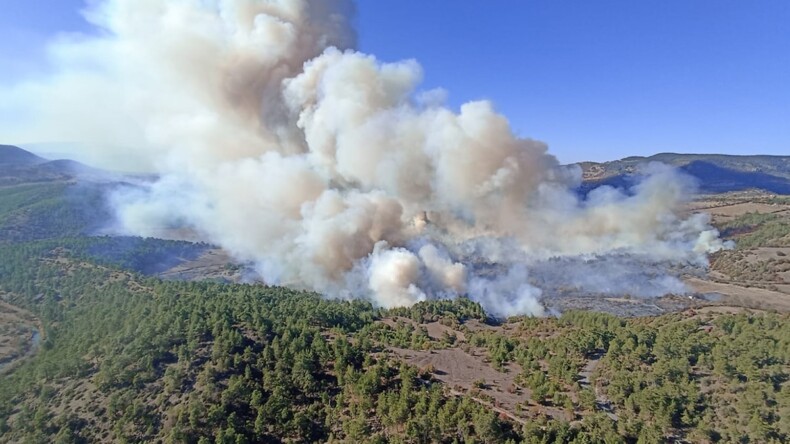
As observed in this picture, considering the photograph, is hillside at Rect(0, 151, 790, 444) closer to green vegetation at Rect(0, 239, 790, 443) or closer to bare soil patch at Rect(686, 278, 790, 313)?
green vegetation at Rect(0, 239, 790, 443)

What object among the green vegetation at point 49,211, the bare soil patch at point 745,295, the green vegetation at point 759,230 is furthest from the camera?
the green vegetation at point 49,211

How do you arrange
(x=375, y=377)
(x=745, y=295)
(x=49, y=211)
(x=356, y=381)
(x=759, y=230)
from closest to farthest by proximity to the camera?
(x=375, y=377), (x=356, y=381), (x=745, y=295), (x=759, y=230), (x=49, y=211)

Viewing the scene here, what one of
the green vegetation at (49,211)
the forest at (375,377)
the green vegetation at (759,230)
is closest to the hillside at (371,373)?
the forest at (375,377)

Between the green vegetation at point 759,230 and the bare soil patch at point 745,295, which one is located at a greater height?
the green vegetation at point 759,230

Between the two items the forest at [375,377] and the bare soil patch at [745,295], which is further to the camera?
the bare soil patch at [745,295]

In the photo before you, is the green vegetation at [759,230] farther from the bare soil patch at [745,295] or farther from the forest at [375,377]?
the forest at [375,377]

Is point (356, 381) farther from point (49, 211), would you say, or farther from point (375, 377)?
point (49, 211)

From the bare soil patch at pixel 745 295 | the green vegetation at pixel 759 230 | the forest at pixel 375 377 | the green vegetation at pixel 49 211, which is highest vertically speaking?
the green vegetation at pixel 49 211

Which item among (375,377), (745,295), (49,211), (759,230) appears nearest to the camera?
(375,377)

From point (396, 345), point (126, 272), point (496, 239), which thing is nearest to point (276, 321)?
point (396, 345)

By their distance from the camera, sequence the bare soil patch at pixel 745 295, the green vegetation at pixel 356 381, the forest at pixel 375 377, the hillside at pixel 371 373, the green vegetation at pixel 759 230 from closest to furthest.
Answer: the green vegetation at pixel 356 381 < the forest at pixel 375 377 < the hillside at pixel 371 373 < the bare soil patch at pixel 745 295 < the green vegetation at pixel 759 230

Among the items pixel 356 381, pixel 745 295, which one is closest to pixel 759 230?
pixel 745 295

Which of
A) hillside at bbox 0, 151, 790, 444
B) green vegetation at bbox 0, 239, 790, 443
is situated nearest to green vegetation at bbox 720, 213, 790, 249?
hillside at bbox 0, 151, 790, 444
